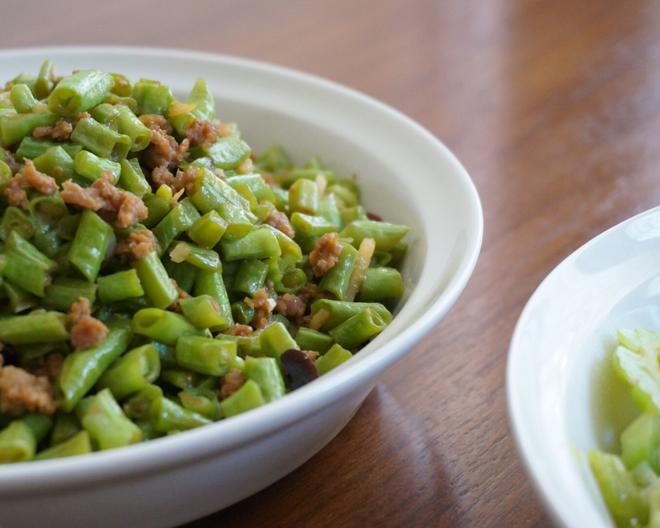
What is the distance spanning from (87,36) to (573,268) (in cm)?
219

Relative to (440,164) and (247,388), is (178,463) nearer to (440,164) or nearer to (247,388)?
(247,388)

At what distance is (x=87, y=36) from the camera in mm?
2910

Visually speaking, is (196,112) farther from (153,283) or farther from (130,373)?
(130,373)

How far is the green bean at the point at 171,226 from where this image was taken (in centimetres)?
134

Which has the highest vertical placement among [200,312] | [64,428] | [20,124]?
[20,124]

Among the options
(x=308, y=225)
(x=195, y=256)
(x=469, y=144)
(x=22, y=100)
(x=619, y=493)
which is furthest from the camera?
(x=469, y=144)

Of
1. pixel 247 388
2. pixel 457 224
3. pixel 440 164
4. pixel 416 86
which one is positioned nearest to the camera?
pixel 247 388

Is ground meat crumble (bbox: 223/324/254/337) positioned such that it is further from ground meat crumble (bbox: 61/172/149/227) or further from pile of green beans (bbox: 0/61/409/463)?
ground meat crumble (bbox: 61/172/149/227)

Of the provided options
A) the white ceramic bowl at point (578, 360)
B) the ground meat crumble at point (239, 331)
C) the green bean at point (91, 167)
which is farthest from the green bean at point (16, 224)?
the white ceramic bowl at point (578, 360)

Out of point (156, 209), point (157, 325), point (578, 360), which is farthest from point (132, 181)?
point (578, 360)

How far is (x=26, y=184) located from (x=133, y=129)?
206mm

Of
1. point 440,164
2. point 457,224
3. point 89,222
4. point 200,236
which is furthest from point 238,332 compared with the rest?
point 440,164

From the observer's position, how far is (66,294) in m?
1.24

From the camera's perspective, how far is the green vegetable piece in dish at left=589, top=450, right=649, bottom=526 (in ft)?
3.34
